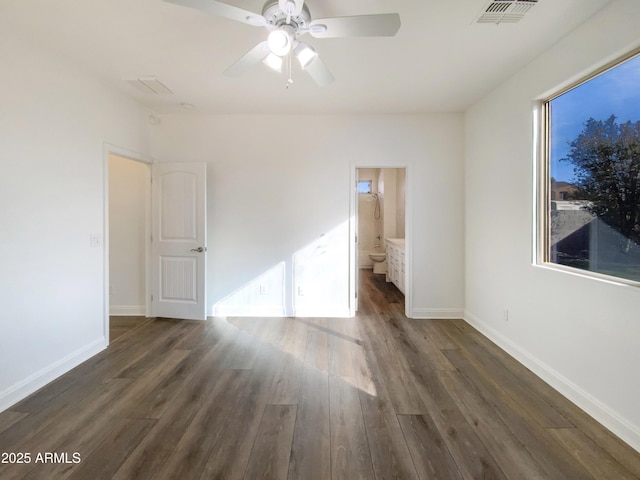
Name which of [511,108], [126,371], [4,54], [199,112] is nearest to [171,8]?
[4,54]

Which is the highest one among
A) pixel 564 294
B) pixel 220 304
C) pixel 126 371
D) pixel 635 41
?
pixel 635 41

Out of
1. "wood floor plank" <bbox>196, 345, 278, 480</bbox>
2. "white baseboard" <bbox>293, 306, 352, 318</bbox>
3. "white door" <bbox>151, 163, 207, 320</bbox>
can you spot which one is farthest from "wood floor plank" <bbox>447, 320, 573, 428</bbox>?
"white door" <bbox>151, 163, 207, 320</bbox>

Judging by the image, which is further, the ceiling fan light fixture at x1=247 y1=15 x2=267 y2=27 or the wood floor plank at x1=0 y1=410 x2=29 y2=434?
the wood floor plank at x1=0 y1=410 x2=29 y2=434

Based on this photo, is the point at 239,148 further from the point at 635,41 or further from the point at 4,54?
the point at 635,41

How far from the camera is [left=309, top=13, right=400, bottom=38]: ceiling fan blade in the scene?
1.48 m

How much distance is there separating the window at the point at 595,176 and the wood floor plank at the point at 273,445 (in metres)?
2.39

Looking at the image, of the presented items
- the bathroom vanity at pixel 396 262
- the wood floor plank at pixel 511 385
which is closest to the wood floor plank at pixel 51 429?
the wood floor plank at pixel 511 385

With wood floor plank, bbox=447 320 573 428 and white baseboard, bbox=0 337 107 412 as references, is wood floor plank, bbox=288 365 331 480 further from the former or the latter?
white baseboard, bbox=0 337 107 412

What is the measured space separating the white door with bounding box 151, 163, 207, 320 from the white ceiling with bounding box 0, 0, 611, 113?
0.96m

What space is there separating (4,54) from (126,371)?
8.54 ft

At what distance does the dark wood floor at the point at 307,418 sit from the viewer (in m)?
1.48

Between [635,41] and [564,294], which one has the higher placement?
[635,41]

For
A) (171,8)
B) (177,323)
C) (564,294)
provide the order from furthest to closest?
(177,323)
(564,294)
(171,8)

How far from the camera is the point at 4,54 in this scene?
6.43 feet
